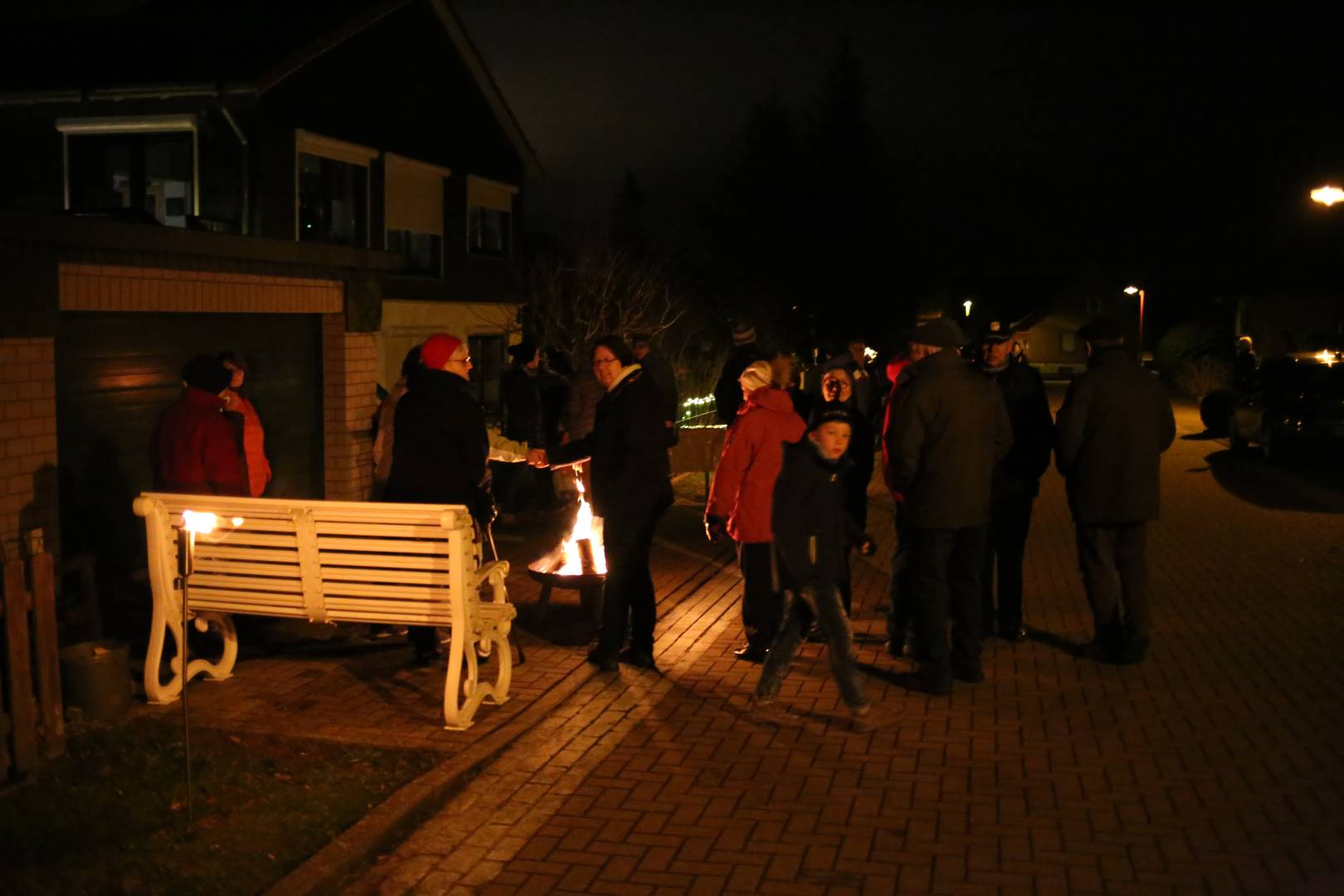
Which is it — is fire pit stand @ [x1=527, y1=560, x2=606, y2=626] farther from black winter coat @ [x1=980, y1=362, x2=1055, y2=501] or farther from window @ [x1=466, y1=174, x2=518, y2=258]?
window @ [x1=466, y1=174, x2=518, y2=258]

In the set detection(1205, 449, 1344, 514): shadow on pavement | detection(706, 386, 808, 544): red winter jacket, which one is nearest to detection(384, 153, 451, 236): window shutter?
detection(1205, 449, 1344, 514): shadow on pavement

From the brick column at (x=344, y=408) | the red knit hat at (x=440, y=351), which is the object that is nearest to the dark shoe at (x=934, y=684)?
the red knit hat at (x=440, y=351)

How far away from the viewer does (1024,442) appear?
8.48 meters

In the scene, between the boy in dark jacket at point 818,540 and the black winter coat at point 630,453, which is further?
the black winter coat at point 630,453

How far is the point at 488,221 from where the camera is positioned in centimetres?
2981

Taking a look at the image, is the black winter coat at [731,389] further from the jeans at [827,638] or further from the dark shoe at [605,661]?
the jeans at [827,638]

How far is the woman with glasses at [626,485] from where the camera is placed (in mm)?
7762

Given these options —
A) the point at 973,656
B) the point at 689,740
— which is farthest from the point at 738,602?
the point at 689,740

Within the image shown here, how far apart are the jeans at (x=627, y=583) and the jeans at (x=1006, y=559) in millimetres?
2152

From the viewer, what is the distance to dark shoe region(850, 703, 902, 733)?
684cm

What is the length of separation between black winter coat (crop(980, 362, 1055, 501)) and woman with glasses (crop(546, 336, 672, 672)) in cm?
217

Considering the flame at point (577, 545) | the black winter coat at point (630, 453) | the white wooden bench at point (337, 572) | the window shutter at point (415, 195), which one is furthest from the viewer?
the window shutter at point (415, 195)

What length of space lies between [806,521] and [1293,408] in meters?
15.5

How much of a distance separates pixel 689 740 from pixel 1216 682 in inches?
126
